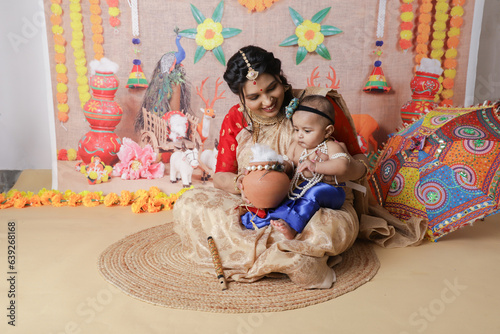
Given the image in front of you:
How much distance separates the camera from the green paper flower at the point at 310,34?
153 inches

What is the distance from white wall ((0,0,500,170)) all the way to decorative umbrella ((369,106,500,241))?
1547mm

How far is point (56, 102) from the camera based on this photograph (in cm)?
405

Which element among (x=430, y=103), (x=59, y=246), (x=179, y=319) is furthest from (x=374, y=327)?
(x=430, y=103)

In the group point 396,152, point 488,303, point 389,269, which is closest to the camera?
point 488,303

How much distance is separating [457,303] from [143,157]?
3021 mm

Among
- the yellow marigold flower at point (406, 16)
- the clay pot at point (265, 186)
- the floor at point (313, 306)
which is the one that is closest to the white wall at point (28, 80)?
the yellow marigold flower at point (406, 16)

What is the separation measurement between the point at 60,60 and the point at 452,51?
3.73m

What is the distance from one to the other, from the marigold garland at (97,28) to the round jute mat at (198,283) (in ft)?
6.59

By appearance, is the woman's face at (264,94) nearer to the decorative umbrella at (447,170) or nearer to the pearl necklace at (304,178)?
the pearl necklace at (304,178)

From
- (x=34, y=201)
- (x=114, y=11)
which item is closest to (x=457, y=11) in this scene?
(x=114, y=11)

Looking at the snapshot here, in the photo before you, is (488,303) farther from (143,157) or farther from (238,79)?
(143,157)

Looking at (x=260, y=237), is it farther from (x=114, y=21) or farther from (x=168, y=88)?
(x=114, y=21)

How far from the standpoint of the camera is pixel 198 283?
238 cm

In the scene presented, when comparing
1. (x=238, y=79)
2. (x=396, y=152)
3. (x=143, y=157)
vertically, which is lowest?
(x=143, y=157)
